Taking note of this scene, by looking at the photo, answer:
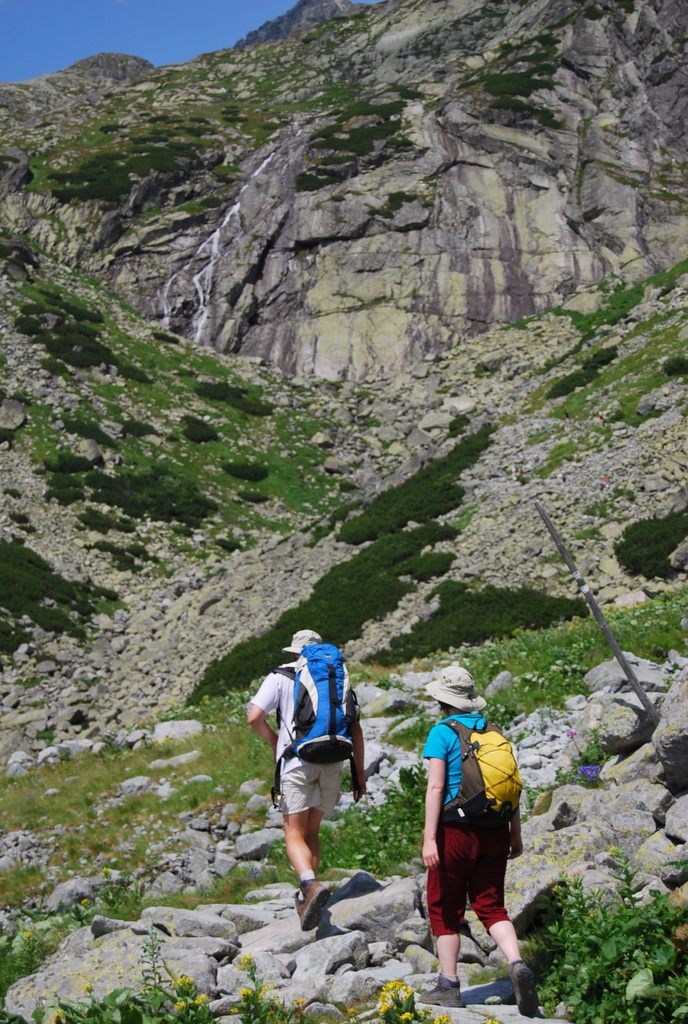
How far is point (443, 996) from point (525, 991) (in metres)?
0.50

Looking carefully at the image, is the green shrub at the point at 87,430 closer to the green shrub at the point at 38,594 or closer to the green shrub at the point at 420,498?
the green shrub at the point at 38,594

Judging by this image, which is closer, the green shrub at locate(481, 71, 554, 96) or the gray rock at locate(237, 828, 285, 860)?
the gray rock at locate(237, 828, 285, 860)

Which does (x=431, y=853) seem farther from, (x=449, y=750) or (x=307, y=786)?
(x=307, y=786)

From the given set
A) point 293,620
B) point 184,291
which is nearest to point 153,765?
point 293,620

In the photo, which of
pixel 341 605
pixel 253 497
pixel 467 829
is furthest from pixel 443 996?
pixel 253 497

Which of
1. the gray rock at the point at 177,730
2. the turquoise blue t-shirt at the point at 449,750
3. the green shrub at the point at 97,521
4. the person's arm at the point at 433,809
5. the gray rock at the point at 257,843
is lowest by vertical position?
the gray rock at the point at 177,730

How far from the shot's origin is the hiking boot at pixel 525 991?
437 cm

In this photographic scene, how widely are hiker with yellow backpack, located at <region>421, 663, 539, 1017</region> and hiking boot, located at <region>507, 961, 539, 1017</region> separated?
302 millimetres

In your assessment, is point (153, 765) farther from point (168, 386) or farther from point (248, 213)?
point (248, 213)

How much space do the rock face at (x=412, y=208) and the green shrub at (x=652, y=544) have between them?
3665cm

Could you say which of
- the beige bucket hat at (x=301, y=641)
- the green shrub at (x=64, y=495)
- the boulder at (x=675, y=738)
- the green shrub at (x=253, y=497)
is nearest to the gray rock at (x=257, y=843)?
the beige bucket hat at (x=301, y=641)

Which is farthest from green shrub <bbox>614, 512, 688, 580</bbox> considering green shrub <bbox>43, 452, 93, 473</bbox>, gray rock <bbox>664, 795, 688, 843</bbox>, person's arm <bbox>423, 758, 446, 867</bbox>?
green shrub <bbox>43, 452, 93, 473</bbox>

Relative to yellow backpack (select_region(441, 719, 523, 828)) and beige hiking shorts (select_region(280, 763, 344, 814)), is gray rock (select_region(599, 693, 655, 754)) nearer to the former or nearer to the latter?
beige hiking shorts (select_region(280, 763, 344, 814))

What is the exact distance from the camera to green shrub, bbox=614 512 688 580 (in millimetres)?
19328
